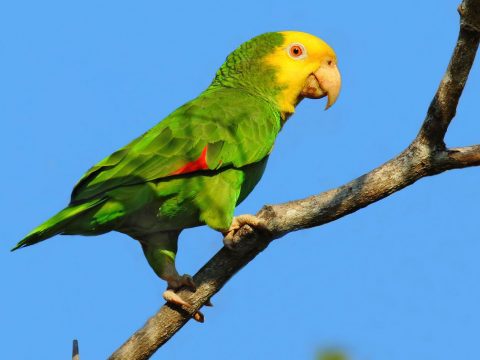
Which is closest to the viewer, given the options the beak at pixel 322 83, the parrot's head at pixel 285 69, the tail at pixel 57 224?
the tail at pixel 57 224

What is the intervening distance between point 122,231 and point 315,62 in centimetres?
229

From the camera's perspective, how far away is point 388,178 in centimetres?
380

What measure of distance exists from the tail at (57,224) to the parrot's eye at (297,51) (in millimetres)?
2216

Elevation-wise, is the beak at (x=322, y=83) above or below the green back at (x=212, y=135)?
above

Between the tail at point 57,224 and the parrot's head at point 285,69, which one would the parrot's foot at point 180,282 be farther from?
the parrot's head at point 285,69

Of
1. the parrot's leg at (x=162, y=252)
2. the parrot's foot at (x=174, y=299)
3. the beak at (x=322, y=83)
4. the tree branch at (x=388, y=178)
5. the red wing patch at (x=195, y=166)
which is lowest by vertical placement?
the parrot's foot at (x=174, y=299)

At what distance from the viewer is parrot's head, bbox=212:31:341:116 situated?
225 inches

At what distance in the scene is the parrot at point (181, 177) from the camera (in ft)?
15.0

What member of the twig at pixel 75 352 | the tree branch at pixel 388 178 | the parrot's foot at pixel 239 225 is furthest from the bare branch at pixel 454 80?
the twig at pixel 75 352

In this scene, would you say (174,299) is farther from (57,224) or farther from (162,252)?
(57,224)

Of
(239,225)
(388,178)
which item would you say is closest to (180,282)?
(239,225)

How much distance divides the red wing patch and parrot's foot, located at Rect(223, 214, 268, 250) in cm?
45

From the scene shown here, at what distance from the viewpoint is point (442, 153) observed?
3730mm

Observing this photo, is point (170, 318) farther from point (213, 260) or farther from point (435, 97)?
point (435, 97)
